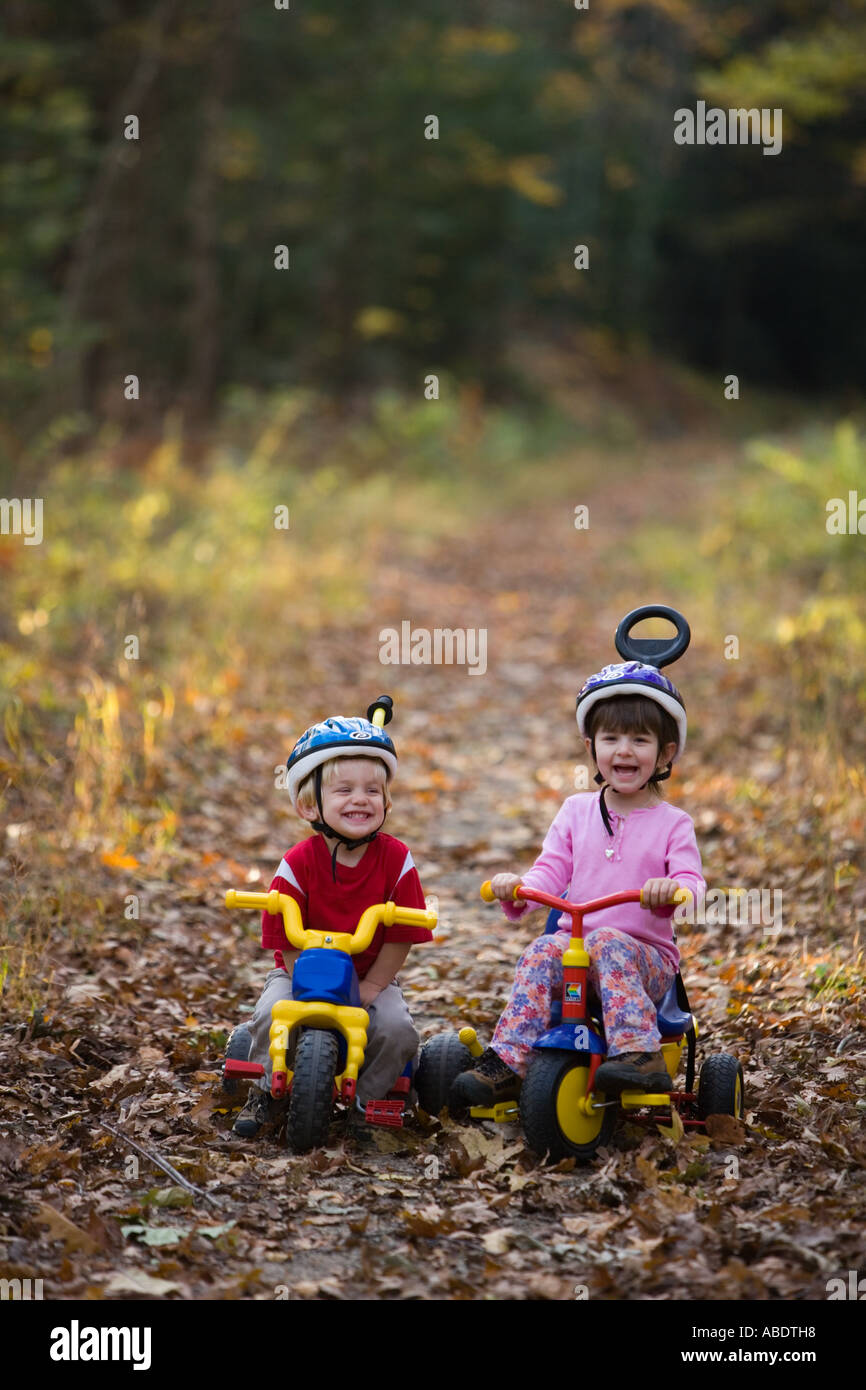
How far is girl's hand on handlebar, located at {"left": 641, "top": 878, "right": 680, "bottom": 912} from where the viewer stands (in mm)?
4281

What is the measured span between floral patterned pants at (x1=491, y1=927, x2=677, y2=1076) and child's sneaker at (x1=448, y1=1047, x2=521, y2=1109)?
6 centimetres

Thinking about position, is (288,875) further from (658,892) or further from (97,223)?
(97,223)

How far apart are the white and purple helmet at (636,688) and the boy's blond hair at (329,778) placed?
2.46ft

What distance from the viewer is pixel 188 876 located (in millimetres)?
7066

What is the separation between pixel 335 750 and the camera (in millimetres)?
4688

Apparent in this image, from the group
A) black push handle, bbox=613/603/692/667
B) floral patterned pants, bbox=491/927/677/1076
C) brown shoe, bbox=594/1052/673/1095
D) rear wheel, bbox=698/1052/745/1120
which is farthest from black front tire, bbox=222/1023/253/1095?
black push handle, bbox=613/603/692/667

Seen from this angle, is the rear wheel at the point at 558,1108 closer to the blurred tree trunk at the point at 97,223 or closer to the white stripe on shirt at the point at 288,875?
the white stripe on shirt at the point at 288,875

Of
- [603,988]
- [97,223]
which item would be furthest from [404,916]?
[97,223]

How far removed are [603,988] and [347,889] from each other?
97 centimetres

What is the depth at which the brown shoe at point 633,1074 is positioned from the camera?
14.0 feet

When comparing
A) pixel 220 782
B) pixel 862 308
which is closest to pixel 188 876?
pixel 220 782

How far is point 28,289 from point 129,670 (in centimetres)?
587

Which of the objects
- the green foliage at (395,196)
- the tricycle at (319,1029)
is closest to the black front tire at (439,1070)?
the tricycle at (319,1029)
